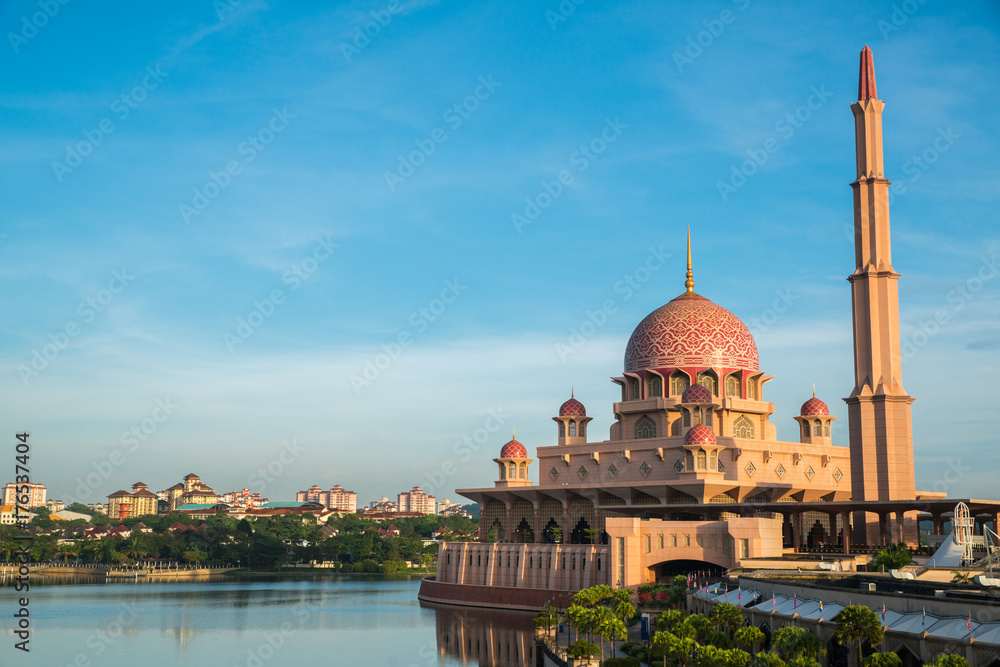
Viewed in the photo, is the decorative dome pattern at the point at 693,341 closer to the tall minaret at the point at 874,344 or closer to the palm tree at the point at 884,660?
the tall minaret at the point at 874,344

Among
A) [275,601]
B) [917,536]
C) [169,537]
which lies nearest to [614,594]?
[917,536]

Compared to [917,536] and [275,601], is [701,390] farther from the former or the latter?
[275,601]

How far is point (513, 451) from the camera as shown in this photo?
2648 inches

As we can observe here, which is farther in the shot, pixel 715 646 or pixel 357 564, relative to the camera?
→ pixel 357 564

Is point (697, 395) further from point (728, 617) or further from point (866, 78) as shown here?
point (728, 617)

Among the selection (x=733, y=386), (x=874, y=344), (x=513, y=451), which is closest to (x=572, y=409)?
(x=513, y=451)

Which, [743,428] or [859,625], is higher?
[743,428]

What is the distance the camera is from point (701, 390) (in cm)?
6116

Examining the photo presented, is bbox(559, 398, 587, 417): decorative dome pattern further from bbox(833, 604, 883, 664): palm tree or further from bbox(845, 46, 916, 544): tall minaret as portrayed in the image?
bbox(833, 604, 883, 664): palm tree

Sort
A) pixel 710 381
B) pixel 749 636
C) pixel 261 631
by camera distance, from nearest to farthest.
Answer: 1. pixel 749 636
2. pixel 261 631
3. pixel 710 381

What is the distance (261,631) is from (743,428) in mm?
29730

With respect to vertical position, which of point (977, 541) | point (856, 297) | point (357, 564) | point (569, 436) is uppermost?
point (856, 297)

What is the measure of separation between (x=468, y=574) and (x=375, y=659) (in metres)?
19.6

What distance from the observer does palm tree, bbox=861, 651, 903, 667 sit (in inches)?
982
